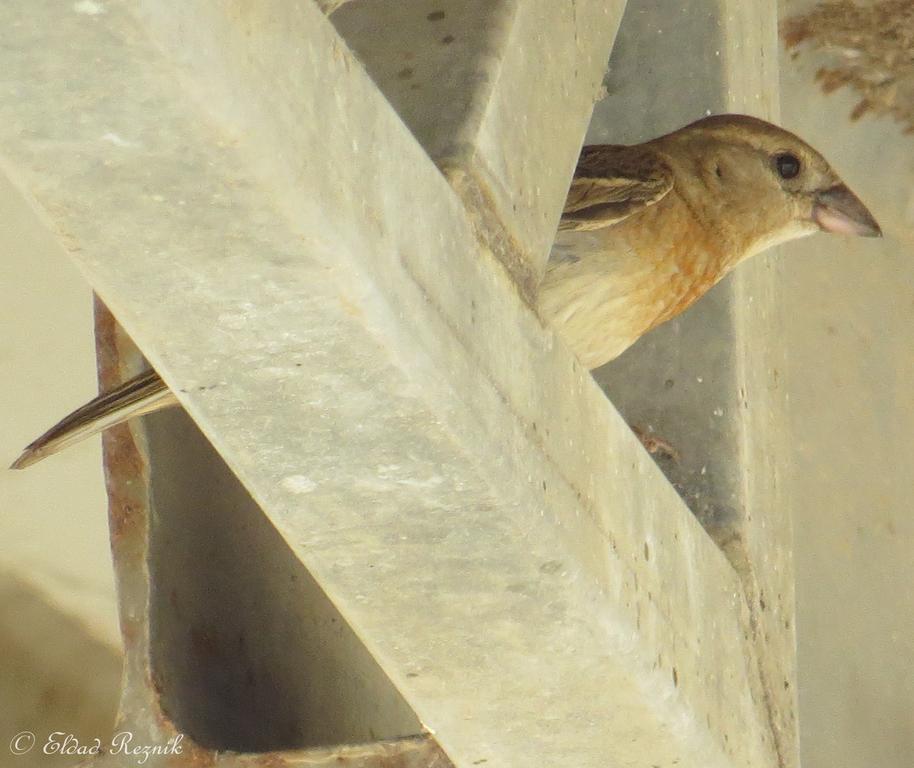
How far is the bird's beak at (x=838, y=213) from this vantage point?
3.16m

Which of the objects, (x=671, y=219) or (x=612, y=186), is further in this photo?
(x=671, y=219)

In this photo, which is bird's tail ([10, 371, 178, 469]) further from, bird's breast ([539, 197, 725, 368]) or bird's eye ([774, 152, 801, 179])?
bird's eye ([774, 152, 801, 179])

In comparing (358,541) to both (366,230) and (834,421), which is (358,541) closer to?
(366,230)

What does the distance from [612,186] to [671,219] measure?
17cm

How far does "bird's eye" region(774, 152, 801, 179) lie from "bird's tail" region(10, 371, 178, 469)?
1.39m

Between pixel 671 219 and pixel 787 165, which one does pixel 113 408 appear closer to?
pixel 671 219

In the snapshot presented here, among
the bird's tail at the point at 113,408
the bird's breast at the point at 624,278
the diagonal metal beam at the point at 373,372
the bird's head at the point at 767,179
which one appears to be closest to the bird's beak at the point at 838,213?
the bird's head at the point at 767,179

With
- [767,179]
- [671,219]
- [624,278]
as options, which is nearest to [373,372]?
[624,278]

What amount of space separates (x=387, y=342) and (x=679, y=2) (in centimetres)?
179

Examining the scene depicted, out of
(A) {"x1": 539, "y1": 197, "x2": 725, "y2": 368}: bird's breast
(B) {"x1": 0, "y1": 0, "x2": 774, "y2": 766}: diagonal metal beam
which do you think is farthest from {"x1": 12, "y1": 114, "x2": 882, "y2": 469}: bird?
(B) {"x1": 0, "y1": 0, "x2": 774, "y2": 766}: diagonal metal beam

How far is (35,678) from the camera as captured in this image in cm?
427

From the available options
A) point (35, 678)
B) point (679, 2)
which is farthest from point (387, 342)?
point (35, 678)

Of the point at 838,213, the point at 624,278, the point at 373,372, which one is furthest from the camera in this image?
the point at 838,213

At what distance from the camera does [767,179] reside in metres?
3.19
